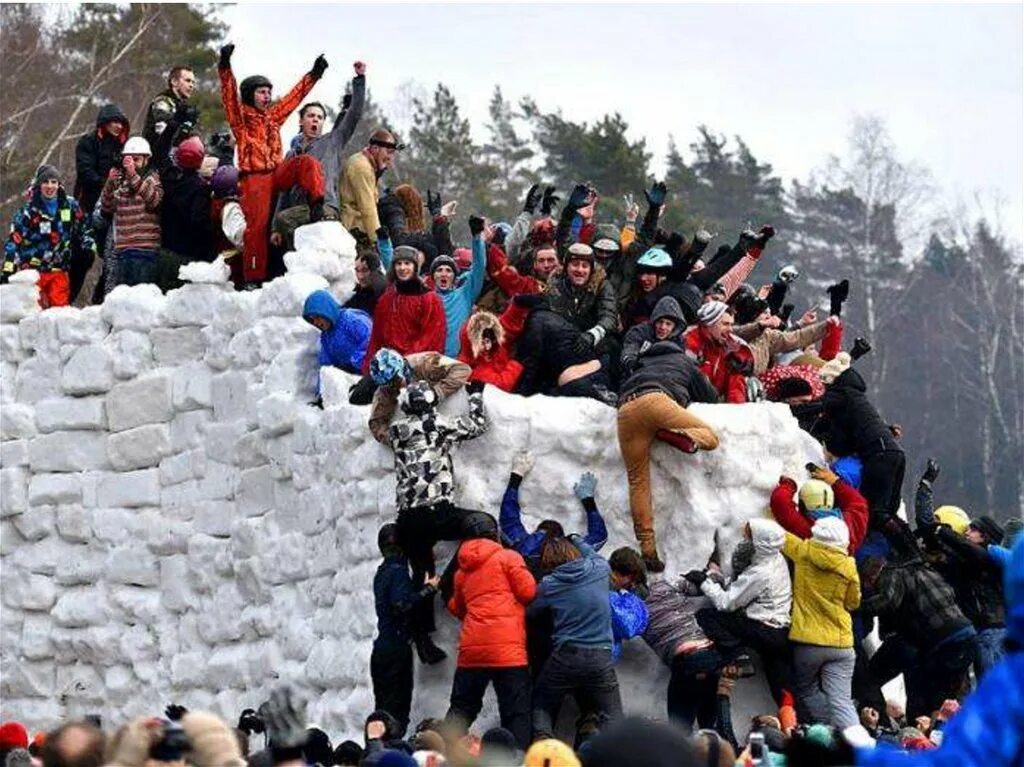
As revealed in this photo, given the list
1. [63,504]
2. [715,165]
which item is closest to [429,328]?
[63,504]

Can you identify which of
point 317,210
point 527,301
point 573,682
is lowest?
point 573,682

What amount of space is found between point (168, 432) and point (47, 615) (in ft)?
5.86

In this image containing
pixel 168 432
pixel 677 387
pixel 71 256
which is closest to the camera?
pixel 677 387

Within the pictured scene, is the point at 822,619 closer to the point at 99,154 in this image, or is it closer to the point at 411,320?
the point at 411,320

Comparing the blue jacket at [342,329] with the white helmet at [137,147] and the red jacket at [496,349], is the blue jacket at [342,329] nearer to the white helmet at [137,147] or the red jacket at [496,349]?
the red jacket at [496,349]

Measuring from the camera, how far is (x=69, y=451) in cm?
1845

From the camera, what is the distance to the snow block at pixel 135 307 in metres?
17.8

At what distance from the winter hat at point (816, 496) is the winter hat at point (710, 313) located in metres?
1.29

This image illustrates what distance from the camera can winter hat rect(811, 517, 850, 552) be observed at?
1465 cm

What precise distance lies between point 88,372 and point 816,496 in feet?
18.5

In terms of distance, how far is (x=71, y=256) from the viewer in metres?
19.2

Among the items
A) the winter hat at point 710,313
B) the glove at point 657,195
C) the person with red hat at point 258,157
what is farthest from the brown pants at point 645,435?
the person with red hat at point 258,157


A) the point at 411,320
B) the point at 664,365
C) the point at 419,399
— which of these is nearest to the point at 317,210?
the point at 411,320

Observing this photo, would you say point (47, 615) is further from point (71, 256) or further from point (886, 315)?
point (886, 315)
